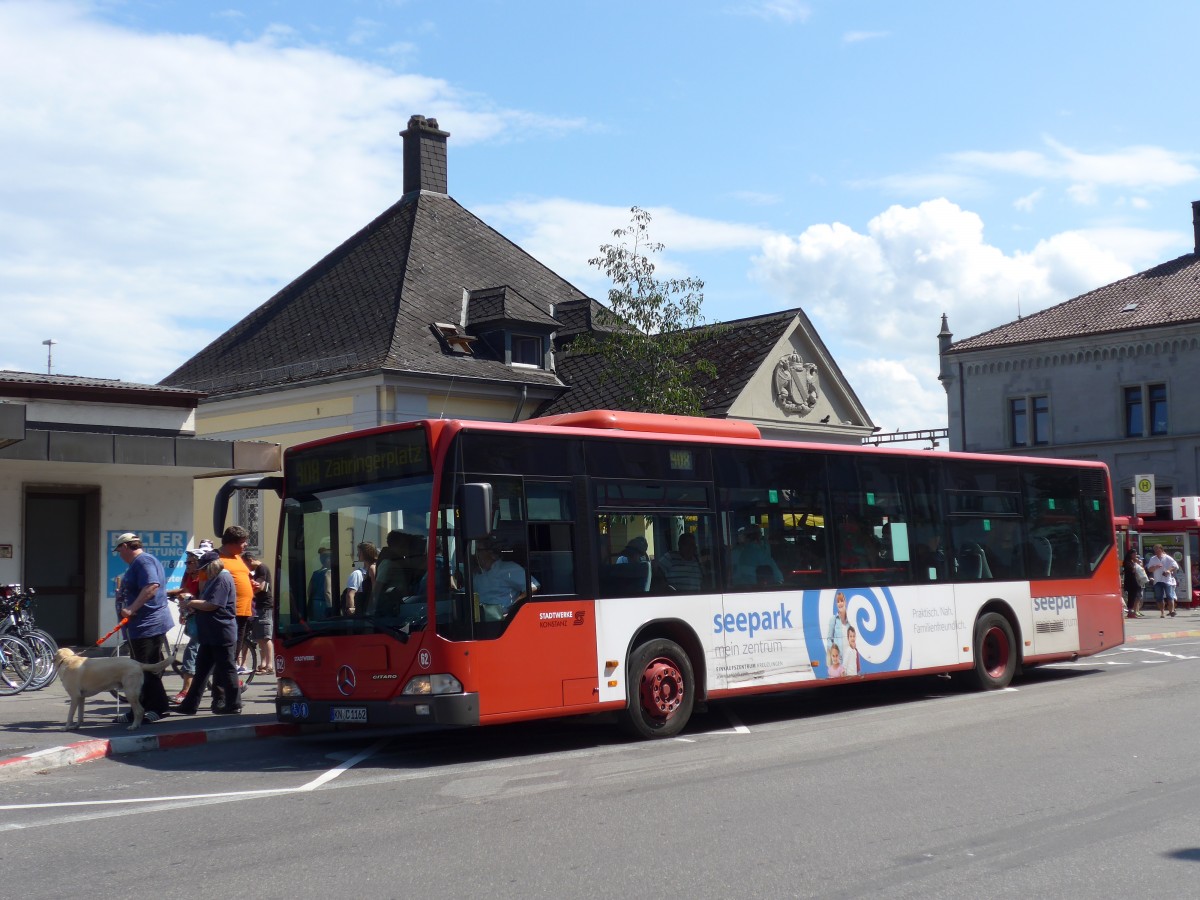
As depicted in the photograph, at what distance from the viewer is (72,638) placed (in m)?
21.0

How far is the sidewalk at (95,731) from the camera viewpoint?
11.3 meters

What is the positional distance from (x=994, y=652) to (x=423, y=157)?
27524 mm

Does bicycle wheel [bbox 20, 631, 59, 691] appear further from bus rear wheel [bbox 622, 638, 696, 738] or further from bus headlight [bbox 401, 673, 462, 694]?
bus rear wheel [bbox 622, 638, 696, 738]

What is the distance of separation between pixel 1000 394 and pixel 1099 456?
4.97 meters

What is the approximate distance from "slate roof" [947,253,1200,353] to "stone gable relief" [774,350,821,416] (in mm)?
21038

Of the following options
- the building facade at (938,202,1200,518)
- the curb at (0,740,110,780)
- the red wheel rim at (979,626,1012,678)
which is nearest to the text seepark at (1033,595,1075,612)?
the red wheel rim at (979,626,1012,678)

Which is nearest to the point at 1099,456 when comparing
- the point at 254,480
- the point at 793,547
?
the point at 793,547

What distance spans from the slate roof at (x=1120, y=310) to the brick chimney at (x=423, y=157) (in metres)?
27.1

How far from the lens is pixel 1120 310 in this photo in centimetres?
5569

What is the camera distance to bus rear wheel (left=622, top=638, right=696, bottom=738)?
1251 cm

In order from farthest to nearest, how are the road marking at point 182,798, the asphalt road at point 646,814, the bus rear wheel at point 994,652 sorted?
the bus rear wheel at point 994,652 < the road marking at point 182,798 < the asphalt road at point 646,814

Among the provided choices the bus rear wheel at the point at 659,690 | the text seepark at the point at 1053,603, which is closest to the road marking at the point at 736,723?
the bus rear wheel at the point at 659,690

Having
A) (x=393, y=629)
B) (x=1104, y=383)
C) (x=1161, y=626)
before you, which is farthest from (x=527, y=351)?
(x=1104, y=383)

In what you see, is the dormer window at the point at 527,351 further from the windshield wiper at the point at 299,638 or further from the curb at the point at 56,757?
the curb at the point at 56,757
